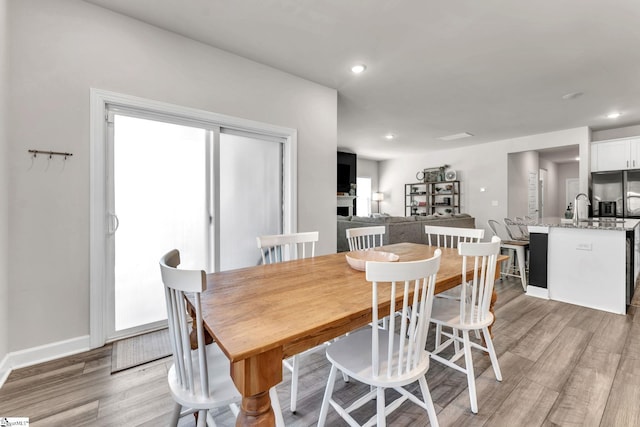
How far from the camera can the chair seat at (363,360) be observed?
1150 millimetres

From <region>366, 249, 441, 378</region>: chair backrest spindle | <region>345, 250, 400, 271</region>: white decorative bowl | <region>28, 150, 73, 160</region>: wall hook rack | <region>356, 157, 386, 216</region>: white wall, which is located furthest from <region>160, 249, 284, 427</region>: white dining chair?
<region>356, 157, 386, 216</region>: white wall

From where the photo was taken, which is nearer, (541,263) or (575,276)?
(575,276)

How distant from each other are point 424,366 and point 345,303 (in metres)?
0.47

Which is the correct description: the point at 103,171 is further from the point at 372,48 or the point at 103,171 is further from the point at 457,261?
the point at 457,261

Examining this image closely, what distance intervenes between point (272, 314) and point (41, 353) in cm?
212

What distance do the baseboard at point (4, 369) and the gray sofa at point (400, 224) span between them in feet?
13.8

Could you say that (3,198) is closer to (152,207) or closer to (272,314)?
(152,207)

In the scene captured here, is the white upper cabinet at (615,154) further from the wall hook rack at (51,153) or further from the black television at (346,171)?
the wall hook rack at (51,153)

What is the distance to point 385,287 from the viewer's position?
4.59 ft

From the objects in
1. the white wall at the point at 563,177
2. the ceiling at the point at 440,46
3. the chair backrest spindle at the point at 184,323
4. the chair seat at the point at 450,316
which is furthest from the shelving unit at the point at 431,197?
the chair backrest spindle at the point at 184,323

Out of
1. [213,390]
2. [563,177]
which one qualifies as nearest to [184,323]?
[213,390]

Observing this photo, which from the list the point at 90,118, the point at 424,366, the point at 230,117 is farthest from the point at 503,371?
the point at 90,118

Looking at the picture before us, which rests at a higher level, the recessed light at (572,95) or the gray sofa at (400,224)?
the recessed light at (572,95)

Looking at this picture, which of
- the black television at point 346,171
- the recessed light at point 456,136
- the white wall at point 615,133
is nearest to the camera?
the white wall at point 615,133
